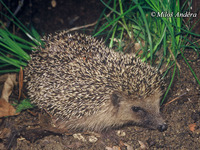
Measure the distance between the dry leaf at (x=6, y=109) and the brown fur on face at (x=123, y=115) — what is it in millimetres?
839

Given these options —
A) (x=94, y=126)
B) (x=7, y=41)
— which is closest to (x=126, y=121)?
(x=94, y=126)

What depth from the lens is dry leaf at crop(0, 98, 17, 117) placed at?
12.8 ft

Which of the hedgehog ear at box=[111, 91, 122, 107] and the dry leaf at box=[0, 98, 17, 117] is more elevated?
the hedgehog ear at box=[111, 91, 122, 107]

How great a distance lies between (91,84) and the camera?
Answer: 334 centimetres

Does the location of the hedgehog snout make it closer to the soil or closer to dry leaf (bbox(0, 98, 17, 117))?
the soil

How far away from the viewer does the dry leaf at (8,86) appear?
13.6 feet

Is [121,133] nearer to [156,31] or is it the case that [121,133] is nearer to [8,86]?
[156,31]

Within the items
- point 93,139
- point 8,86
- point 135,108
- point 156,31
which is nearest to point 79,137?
point 93,139

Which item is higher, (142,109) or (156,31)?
(156,31)

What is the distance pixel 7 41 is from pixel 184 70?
310 centimetres

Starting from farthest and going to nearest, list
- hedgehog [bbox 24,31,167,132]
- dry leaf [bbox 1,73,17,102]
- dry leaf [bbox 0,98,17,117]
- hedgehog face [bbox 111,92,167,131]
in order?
dry leaf [bbox 1,73,17,102], dry leaf [bbox 0,98,17,117], hedgehog face [bbox 111,92,167,131], hedgehog [bbox 24,31,167,132]

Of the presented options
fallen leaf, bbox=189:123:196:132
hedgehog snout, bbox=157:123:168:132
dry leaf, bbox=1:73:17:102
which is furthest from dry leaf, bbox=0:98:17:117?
fallen leaf, bbox=189:123:196:132

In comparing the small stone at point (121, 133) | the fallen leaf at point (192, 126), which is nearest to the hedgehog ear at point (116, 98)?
the small stone at point (121, 133)

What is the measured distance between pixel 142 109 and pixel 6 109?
2.24 meters
